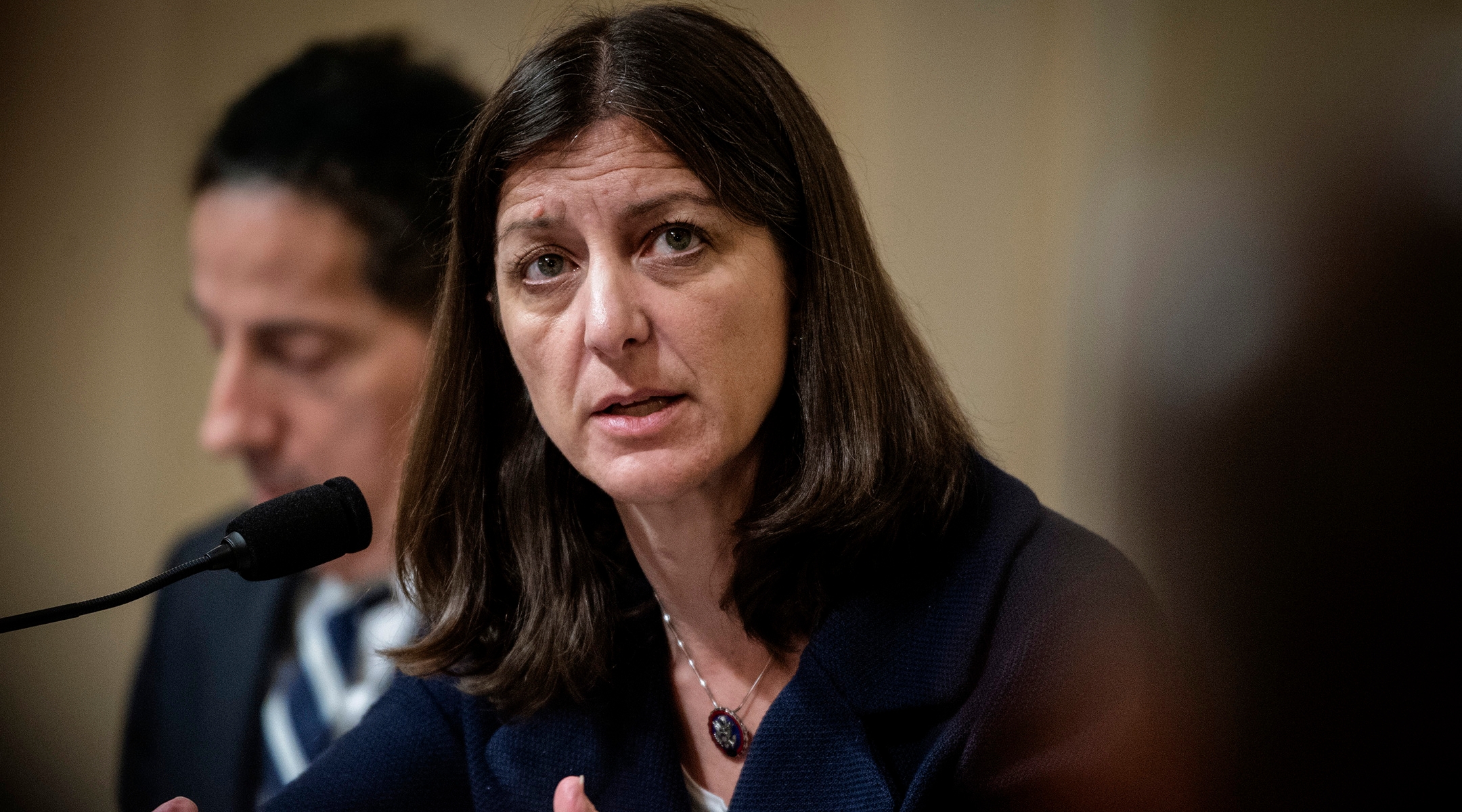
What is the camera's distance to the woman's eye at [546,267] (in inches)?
37.7

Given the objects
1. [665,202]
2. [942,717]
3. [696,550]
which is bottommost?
[942,717]

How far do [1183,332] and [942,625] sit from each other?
348mm

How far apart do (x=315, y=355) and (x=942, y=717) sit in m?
1.18

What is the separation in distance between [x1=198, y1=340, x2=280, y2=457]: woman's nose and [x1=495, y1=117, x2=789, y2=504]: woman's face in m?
0.95

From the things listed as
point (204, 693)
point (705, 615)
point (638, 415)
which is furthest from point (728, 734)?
point (204, 693)

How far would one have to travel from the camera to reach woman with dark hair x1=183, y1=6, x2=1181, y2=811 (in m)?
0.91

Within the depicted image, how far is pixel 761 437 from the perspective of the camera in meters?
1.04

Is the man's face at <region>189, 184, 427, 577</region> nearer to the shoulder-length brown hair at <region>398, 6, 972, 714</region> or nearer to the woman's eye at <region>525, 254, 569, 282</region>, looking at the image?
the shoulder-length brown hair at <region>398, 6, 972, 714</region>

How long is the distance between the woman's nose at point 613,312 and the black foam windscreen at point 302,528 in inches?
9.0

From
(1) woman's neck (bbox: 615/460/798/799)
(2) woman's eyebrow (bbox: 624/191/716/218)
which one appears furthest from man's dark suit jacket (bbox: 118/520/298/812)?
(2) woman's eyebrow (bbox: 624/191/716/218)

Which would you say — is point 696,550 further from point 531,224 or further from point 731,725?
point 531,224

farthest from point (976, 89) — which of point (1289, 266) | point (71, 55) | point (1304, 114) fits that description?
point (71, 55)

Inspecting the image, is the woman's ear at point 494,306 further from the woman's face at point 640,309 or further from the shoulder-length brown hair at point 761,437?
the woman's face at point 640,309

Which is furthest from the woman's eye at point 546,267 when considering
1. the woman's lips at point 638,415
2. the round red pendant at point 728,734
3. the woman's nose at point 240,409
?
the woman's nose at point 240,409
